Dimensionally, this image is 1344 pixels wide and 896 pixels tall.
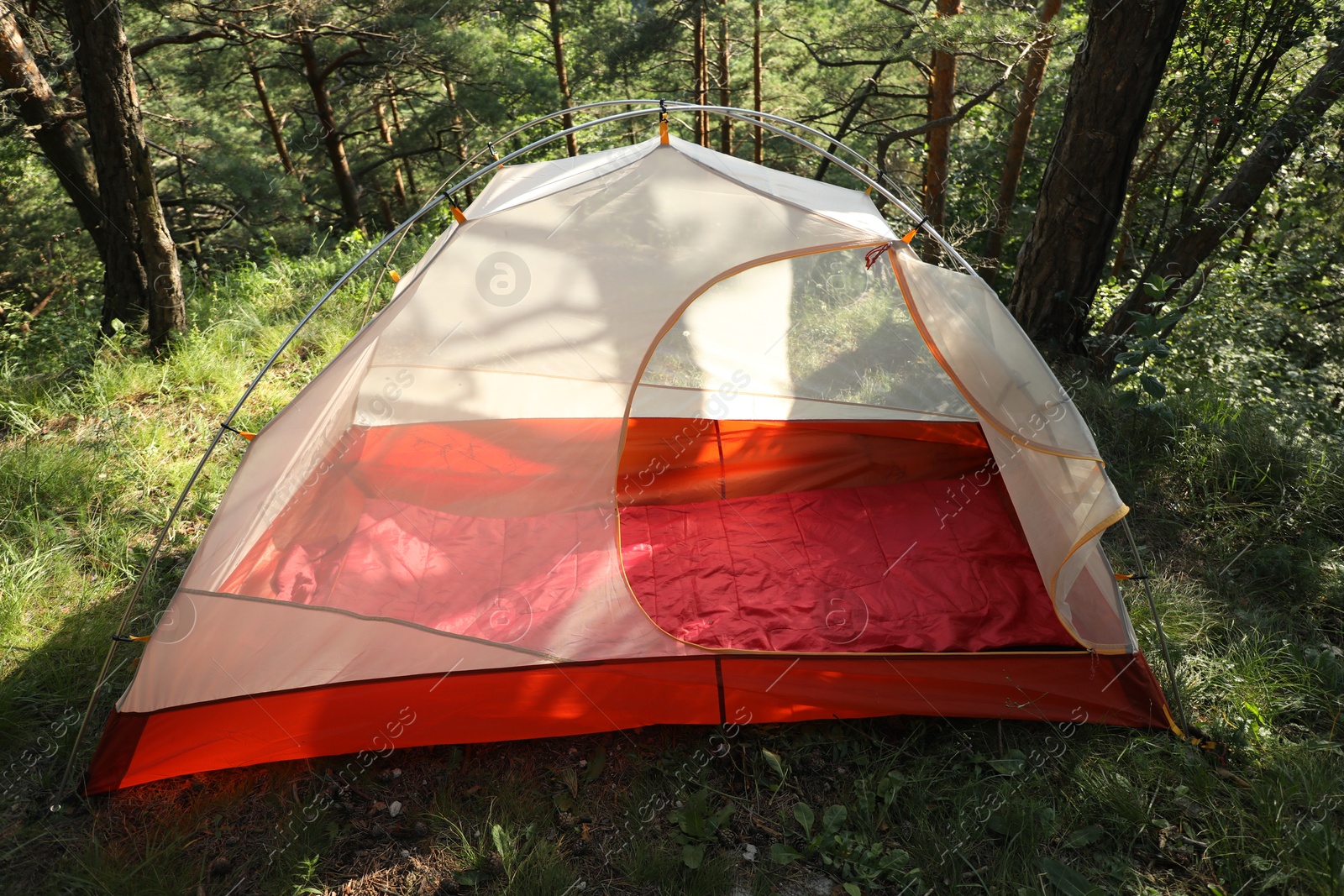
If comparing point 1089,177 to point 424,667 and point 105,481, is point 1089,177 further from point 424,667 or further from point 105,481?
point 105,481

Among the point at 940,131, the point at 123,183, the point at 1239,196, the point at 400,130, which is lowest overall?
the point at 400,130

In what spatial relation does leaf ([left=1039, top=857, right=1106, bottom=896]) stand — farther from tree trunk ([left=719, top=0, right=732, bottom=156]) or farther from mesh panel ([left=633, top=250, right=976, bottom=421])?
tree trunk ([left=719, top=0, right=732, bottom=156])

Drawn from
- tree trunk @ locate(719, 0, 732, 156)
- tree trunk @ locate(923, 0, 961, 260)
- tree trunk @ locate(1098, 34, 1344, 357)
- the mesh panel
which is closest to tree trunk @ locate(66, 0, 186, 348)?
the mesh panel

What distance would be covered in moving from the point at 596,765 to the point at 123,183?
11.7 ft

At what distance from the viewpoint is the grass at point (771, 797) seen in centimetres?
187

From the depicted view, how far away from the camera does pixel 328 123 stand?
7.36 meters

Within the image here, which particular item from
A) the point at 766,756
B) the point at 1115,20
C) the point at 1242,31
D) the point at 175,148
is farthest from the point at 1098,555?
the point at 175,148

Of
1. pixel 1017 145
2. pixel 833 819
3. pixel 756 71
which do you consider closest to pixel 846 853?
pixel 833 819

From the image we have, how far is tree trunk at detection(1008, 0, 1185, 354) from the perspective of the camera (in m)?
3.43

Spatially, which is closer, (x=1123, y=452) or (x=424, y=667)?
(x=424, y=667)

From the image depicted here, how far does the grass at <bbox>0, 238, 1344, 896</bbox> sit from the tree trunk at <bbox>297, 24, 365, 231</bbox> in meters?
5.45

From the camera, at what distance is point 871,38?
6.60 metres

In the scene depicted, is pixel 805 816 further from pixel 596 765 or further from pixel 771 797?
pixel 596 765

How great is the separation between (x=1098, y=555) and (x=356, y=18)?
282 inches
